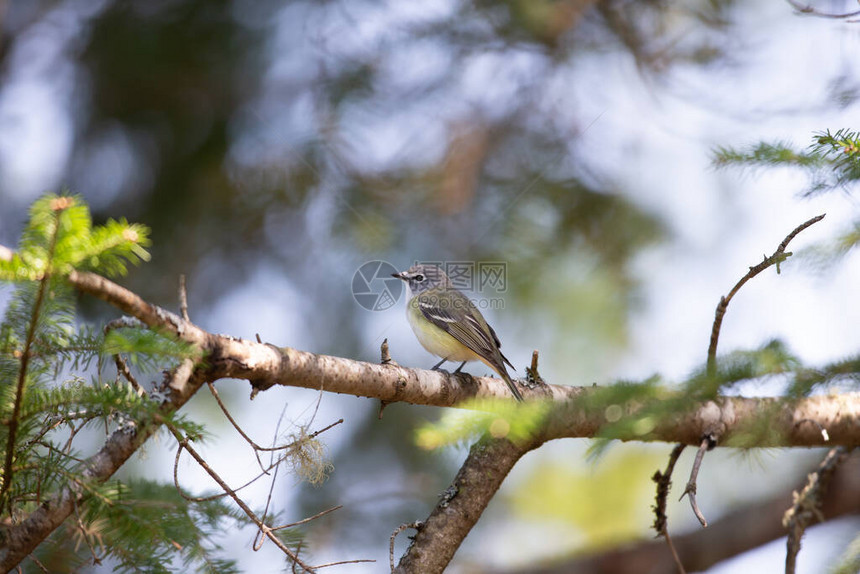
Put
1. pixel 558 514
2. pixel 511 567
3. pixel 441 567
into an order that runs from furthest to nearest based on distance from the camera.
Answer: pixel 558 514 < pixel 511 567 < pixel 441 567

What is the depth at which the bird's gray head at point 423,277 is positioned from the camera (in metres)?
5.43

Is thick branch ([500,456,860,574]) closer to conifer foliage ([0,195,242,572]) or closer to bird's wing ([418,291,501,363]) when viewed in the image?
bird's wing ([418,291,501,363])

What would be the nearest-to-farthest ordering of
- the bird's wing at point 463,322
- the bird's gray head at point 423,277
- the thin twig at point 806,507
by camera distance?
the thin twig at point 806,507
the bird's wing at point 463,322
the bird's gray head at point 423,277

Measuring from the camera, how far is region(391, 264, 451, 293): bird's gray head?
5.43m

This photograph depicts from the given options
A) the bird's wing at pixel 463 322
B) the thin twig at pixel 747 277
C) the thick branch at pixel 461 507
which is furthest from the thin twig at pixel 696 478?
the bird's wing at pixel 463 322

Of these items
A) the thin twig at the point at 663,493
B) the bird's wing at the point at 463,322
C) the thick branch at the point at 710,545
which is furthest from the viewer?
the bird's wing at the point at 463,322

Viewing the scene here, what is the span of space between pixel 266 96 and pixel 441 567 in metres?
3.76

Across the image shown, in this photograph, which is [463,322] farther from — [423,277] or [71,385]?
[71,385]

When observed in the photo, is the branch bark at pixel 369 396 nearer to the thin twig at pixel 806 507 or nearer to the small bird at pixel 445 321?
the thin twig at pixel 806 507

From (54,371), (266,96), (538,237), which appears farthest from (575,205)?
(54,371)

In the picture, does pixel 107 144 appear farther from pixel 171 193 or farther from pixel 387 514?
pixel 387 514

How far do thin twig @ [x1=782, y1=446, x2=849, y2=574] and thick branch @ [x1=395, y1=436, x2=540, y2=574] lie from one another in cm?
118

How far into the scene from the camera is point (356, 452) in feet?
17.1

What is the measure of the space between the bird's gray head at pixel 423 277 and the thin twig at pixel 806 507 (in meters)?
3.03
